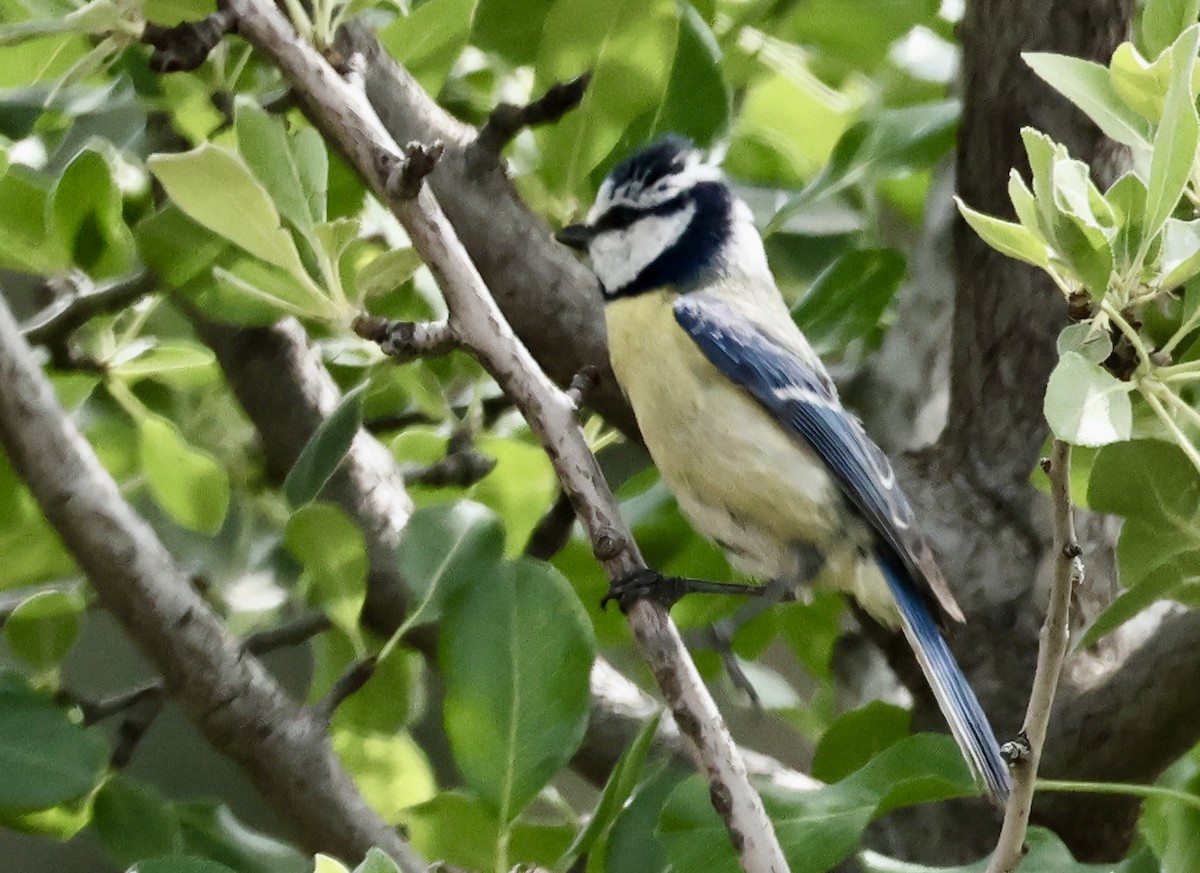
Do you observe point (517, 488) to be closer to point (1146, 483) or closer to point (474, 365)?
point (474, 365)

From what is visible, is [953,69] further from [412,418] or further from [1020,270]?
[412,418]

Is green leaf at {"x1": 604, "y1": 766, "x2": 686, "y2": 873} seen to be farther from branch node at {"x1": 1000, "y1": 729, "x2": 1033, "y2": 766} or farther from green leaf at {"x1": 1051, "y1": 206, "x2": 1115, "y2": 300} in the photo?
green leaf at {"x1": 1051, "y1": 206, "x2": 1115, "y2": 300}

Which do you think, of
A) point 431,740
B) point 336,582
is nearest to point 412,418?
point 336,582

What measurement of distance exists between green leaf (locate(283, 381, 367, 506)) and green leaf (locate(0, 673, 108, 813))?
149mm

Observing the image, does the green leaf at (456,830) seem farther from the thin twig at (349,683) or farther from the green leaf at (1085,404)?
the green leaf at (1085,404)

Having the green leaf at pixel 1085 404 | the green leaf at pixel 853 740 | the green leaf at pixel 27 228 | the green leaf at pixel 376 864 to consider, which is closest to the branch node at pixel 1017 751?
the green leaf at pixel 1085 404

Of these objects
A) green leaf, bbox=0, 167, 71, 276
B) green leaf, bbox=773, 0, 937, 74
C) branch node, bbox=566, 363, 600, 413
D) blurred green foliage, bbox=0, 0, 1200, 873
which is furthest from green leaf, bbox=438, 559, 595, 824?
green leaf, bbox=773, 0, 937, 74

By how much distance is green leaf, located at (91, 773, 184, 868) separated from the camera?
2.23 ft

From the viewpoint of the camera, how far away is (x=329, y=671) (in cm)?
83

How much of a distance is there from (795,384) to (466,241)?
0.97 feet

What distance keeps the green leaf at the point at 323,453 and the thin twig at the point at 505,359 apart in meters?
0.08

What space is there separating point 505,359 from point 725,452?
0.35m

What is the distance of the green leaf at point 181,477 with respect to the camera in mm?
790

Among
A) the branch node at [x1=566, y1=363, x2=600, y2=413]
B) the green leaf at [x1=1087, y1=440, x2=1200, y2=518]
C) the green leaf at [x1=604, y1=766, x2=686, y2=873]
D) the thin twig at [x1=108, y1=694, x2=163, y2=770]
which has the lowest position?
the thin twig at [x1=108, y1=694, x2=163, y2=770]
